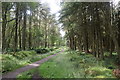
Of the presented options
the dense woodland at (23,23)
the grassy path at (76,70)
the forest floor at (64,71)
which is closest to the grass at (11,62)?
the forest floor at (64,71)

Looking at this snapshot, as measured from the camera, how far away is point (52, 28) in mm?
41062

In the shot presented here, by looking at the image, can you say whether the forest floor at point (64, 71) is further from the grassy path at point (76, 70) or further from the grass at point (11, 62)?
the grass at point (11, 62)

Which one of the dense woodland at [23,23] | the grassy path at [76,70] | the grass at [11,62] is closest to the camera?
the grassy path at [76,70]

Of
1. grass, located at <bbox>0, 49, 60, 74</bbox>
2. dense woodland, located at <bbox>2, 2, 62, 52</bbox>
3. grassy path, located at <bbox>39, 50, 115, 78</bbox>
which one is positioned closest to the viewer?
grassy path, located at <bbox>39, 50, 115, 78</bbox>

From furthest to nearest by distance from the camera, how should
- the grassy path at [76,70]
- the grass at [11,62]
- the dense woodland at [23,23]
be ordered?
1. the dense woodland at [23,23]
2. the grass at [11,62]
3. the grassy path at [76,70]

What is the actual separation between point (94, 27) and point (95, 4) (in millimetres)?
3085

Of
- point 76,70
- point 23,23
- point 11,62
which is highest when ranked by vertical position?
point 23,23

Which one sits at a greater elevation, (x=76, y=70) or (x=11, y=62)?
(x=11, y=62)

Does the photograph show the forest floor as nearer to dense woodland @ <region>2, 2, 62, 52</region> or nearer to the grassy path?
the grassy path

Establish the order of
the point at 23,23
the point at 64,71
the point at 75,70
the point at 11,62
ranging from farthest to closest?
1. the point at 23,23
2. the point at 11,62
3. the point at 75,70
4. the point at 64,71

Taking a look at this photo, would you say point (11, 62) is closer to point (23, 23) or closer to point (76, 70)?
point (76, 70)

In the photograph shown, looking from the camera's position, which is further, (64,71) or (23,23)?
(23,23)

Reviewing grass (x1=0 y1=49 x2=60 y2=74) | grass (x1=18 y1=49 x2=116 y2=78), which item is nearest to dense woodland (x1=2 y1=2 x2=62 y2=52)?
grass (x1=0 y1=49 x2=60 y2=74)

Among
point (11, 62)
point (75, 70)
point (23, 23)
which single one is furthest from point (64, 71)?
point (23, 23)
